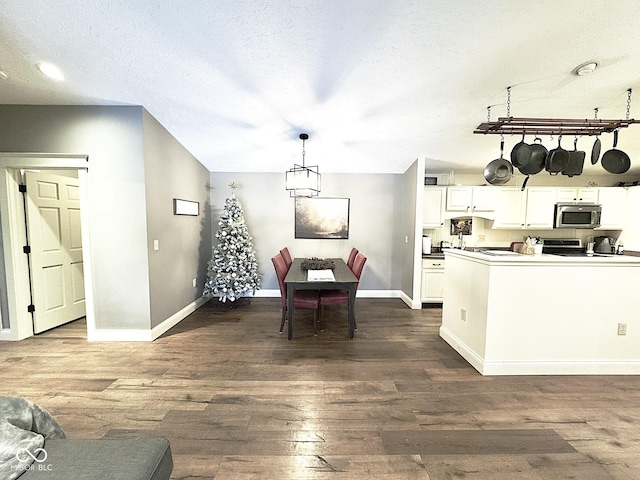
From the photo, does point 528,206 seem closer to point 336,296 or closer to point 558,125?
point 558,125

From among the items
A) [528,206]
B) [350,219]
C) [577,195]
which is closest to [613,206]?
[577,195]

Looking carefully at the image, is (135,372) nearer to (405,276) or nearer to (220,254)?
(220,254)

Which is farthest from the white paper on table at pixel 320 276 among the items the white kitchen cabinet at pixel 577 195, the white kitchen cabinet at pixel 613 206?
the white kitchen cabinet at pixel 613 206

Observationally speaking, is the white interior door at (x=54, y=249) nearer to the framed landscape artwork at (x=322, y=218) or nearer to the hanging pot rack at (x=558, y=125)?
the framed landscape artwork at (x=322, y=218)

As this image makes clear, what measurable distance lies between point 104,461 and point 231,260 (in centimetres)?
318

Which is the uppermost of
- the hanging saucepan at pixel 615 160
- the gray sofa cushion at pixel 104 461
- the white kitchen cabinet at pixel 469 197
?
the hanging saucepan at pixel 615 160

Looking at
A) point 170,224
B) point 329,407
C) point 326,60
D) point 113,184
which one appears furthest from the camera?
point 170,224

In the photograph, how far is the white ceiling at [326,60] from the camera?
5.77ft

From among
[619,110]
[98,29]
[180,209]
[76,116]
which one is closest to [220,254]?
[180,209]

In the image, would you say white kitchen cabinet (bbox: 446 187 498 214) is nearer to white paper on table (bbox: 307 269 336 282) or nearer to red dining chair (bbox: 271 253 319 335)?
white paper on table (bbox: 307 269 336 282)

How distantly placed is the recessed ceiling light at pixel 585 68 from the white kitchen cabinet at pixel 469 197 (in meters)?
2.08

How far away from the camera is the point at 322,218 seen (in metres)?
4.73

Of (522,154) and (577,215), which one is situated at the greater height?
(522,154)

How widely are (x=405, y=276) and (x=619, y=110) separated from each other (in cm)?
322
